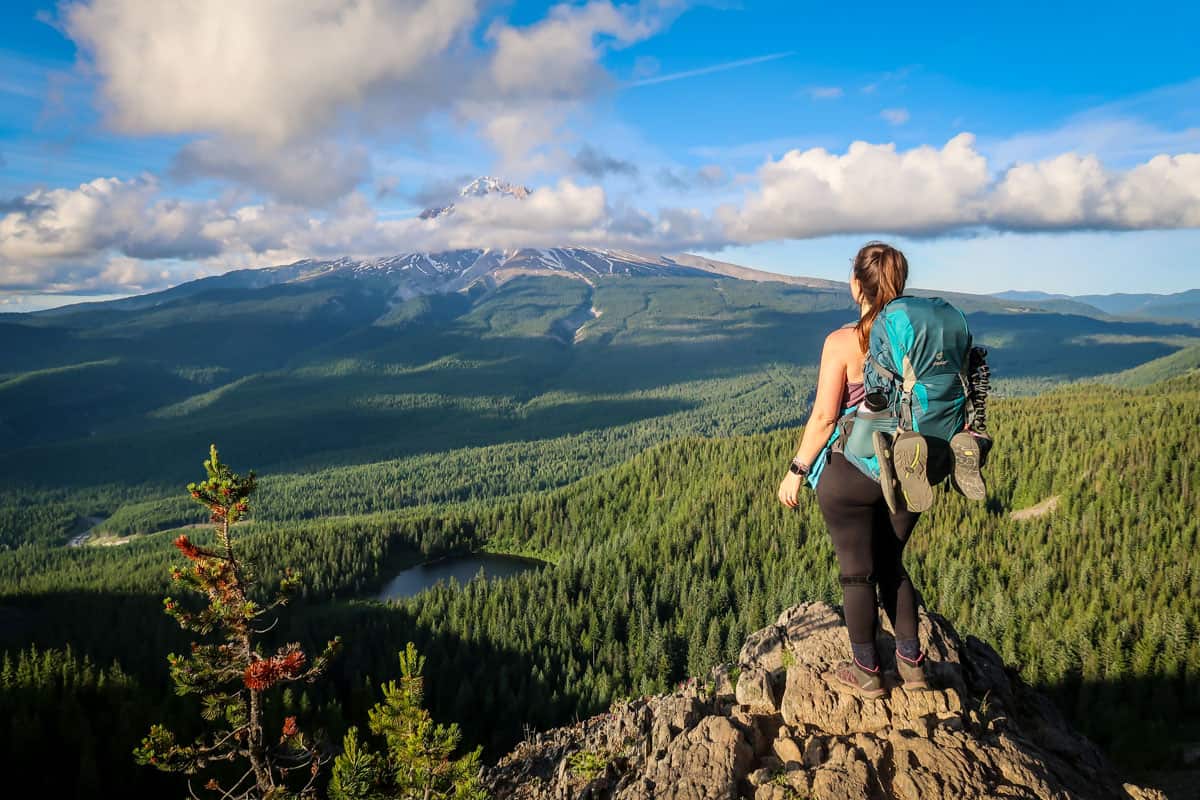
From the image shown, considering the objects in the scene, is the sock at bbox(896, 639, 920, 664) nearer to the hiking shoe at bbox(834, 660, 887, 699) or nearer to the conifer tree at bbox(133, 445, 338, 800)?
the hiking shoe at bbox(834, 660, 887, 699)

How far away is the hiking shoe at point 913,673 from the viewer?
9.43m

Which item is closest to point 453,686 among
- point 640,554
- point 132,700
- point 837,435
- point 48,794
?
point 132,700

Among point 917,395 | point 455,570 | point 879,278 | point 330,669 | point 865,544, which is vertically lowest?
point 455,570

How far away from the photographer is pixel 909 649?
9336 mm

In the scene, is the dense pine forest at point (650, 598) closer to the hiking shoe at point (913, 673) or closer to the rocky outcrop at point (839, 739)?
the rocky outcrop at point (839, 739)

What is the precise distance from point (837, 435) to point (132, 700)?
69015 millimetres

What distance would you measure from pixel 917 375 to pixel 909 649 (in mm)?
4844

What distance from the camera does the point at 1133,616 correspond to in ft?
206

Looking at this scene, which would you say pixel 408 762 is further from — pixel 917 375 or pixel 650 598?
pixel 650 598

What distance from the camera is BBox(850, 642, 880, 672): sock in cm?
915

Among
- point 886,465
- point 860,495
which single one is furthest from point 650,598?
point 886,465

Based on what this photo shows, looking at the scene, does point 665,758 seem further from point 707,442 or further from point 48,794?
point 707,442

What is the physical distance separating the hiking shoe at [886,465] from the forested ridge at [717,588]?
2445 centimetres

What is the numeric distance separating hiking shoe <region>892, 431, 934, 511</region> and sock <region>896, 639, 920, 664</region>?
3.48 m
